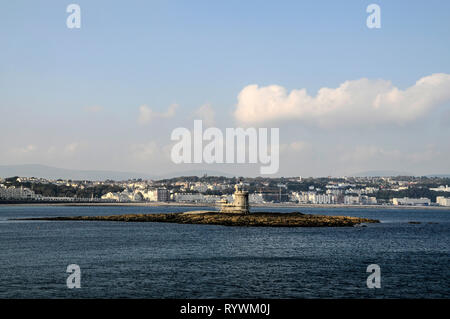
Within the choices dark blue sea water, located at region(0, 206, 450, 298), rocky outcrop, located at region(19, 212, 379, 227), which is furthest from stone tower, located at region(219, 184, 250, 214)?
dark blue sea water, located at region(0, 206, 450, 298)

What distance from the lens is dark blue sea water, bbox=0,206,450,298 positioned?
3606cm

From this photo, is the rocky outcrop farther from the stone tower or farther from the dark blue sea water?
the dark blue sea water

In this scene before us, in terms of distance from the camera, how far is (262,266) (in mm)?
48031

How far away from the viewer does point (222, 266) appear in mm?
47656

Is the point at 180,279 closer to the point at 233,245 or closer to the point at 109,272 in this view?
the point at 109,272

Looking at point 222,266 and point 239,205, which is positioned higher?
point 239,205

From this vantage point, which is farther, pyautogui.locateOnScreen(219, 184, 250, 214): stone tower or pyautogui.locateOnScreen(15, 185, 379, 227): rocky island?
pyautogui.locateOnScreen(219, 184, 250, 214): stone tower

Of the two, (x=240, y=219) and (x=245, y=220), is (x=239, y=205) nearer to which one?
(x=240, y=219)

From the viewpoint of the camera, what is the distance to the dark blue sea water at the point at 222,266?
36.1m

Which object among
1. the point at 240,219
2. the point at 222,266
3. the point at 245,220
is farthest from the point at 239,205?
the point at 222,266

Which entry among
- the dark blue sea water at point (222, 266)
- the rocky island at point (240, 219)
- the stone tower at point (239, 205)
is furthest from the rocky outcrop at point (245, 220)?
the dark blue sea water at point (222, 266)

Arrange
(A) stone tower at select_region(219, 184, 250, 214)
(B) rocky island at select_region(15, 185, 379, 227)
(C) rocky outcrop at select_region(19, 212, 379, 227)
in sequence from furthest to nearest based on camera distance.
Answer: (A) stone tower at select_region(219, 184, 250, 214) → (B) rocky island at select_region(15, 185, 379, 227) → (C) rocky outcrop at select_region(19, 212, 379, 227)
